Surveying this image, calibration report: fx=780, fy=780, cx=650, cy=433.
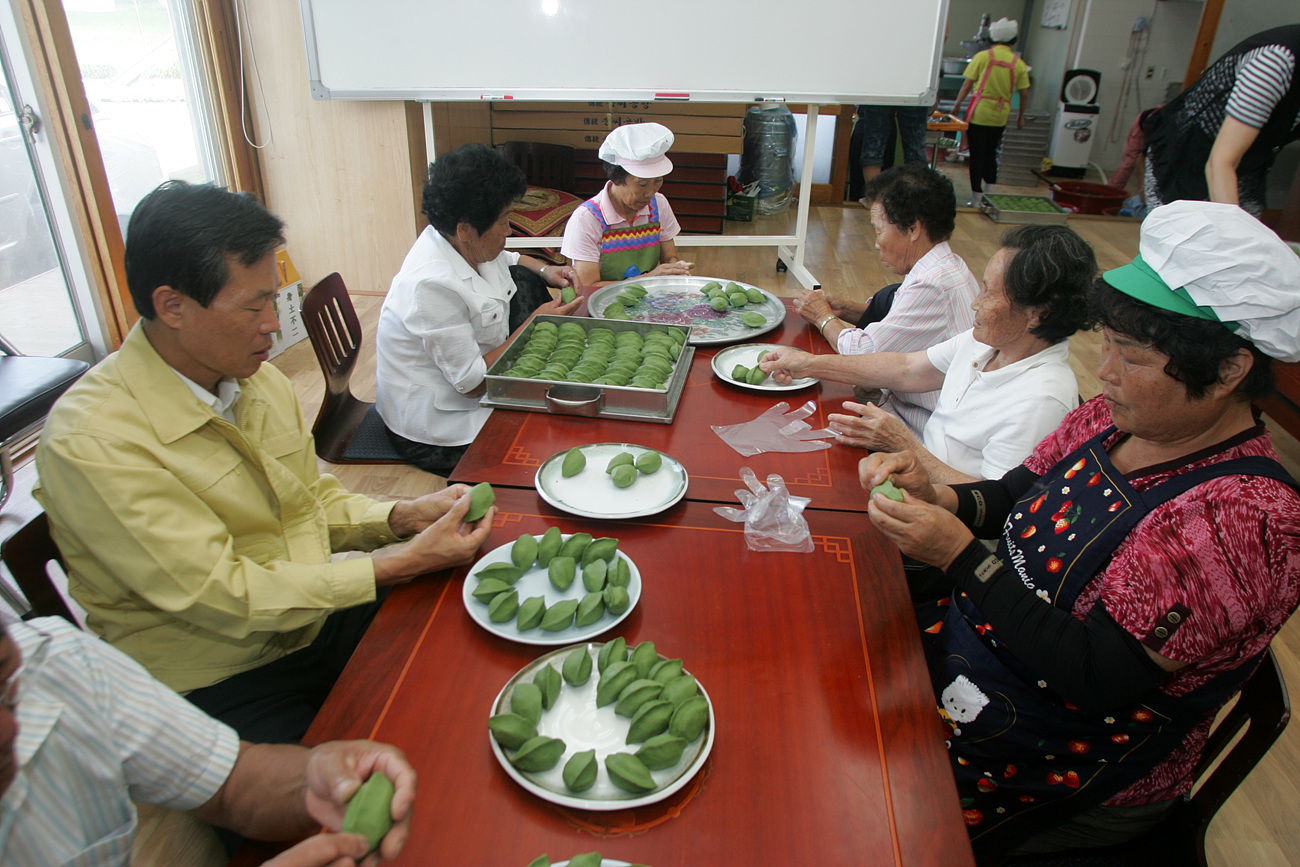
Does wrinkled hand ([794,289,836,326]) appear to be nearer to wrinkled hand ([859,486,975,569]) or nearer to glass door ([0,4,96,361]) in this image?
wrinkled hand ([859,486,975,569])

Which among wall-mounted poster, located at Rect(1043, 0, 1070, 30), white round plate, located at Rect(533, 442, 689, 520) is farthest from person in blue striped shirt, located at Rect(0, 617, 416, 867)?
wall-mounted poster, located at Rect(1043, 0, 1070, 30)

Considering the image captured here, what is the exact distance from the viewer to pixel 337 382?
246 cm

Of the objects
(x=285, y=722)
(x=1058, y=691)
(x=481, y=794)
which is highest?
(x=481, y=794)

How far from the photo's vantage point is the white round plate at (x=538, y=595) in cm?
117

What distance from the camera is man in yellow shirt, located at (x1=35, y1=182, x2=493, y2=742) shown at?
1.17m

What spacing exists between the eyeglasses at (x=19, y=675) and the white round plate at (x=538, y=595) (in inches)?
20.6

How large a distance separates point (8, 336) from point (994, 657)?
4215 millimetres

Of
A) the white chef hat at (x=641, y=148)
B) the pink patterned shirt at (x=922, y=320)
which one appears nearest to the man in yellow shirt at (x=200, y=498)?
the pink patterned shirt at (x=922, y=320)

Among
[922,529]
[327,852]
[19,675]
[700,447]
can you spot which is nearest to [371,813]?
[327,852]

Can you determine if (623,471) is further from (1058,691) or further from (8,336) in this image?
(8,336)

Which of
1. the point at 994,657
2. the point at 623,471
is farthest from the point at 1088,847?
the point at 623,471

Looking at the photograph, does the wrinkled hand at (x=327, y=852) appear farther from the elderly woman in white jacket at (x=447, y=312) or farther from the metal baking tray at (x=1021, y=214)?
the metal baking tray at (x=1021, y=214)

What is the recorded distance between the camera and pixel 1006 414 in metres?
1.74

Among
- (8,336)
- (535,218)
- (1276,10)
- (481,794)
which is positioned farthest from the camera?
(1276,10)
